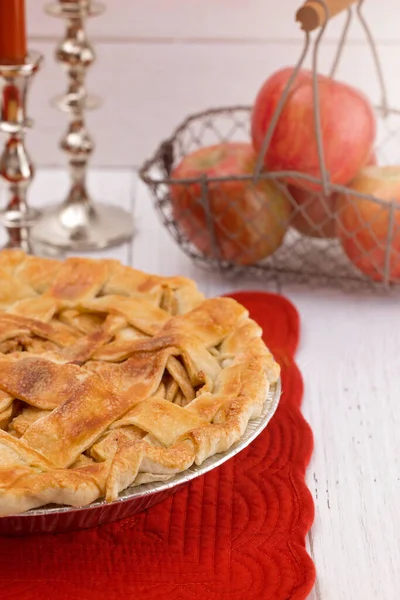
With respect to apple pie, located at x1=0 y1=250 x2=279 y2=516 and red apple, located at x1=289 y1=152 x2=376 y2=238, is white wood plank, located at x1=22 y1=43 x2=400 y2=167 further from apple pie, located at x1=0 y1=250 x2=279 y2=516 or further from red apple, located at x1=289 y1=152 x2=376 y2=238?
apple pie, located at x1=0 y1=250 x2=279 y2=516

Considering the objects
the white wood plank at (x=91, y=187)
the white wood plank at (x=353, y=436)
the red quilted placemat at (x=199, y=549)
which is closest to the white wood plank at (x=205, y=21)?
the white wood plank at (x=91, y=187)

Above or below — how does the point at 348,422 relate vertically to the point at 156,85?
below

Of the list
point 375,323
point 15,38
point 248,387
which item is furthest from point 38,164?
point 248,387

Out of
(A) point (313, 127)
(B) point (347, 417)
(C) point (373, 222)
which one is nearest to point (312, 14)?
(A) point (313, 127)

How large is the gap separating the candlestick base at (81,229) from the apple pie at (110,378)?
37 centimetres

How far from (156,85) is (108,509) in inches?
47.3

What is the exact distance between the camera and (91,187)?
1.86 m

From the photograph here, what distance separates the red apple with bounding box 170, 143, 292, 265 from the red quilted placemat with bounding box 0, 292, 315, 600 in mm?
419

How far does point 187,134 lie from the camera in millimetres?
1948

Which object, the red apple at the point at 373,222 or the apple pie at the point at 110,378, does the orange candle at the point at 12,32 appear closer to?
the apple pie at the point at 110,378

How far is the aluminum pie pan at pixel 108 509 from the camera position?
2.75 ft

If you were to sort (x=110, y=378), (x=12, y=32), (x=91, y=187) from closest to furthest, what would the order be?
1. (x=110, y=378)
2. (x=12, y=32)
3. (x=91, y=187)

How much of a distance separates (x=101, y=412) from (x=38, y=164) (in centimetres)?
113

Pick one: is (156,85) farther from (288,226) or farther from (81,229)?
(288,226)
